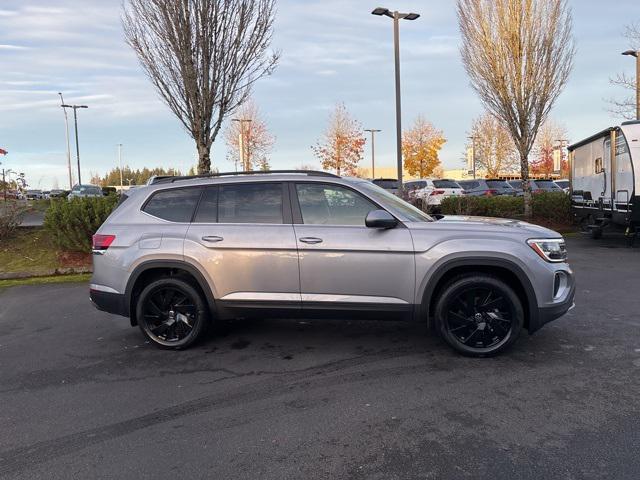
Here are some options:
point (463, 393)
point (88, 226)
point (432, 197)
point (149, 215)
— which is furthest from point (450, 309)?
point (432, 197)

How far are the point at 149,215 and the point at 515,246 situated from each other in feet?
11.7

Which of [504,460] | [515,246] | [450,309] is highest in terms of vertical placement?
[515,246]

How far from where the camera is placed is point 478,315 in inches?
182

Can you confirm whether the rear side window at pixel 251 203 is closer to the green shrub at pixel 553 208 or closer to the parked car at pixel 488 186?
the green shrub at pixel 553 208

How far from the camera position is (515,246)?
14.7 feet

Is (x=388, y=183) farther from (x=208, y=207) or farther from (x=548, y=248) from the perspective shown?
(x=548, y=248)

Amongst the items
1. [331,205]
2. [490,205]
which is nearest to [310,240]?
[331,205]

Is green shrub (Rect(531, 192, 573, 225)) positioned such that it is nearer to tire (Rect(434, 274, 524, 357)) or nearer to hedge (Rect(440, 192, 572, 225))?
hedge (Rect(440, 192, 572, 225))

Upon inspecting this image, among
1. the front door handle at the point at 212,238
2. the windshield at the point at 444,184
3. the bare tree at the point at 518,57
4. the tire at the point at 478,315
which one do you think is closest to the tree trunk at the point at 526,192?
the bare tree at the point at 518,57

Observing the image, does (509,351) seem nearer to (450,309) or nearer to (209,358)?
(450,309)

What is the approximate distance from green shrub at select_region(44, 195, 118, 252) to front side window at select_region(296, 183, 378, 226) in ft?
22.9

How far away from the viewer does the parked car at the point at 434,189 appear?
18.8 m

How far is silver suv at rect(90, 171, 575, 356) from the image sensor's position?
4.54 m

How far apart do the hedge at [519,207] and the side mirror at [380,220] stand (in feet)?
37.1
